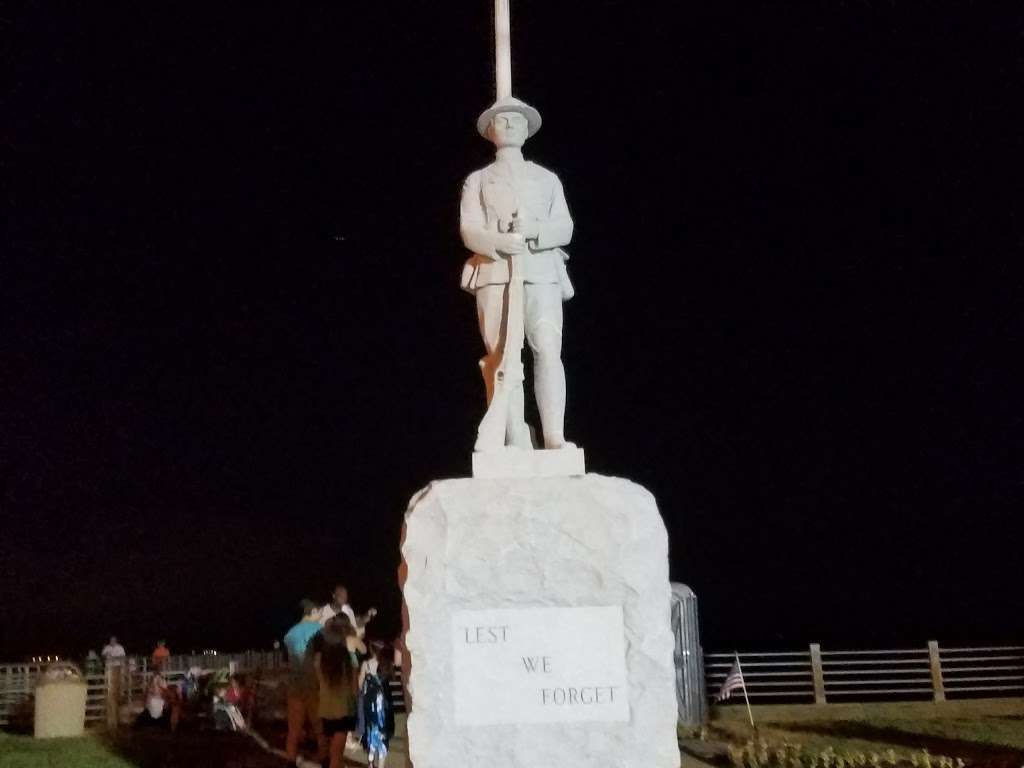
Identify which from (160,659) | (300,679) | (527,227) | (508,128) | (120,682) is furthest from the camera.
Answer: (160,659)

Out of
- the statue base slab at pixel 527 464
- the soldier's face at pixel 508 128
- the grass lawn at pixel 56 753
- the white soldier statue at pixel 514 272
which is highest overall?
the soldier's face at pixel 508 128

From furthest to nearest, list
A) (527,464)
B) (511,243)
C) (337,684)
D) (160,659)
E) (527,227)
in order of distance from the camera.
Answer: (160,659)
(337,684)
(527,227)
(511,243)
(527,464)

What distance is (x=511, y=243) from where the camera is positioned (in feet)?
18.9

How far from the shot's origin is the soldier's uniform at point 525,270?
5.95 metres

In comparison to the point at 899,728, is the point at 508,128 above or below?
above

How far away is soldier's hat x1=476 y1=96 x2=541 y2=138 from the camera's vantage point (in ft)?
19.9

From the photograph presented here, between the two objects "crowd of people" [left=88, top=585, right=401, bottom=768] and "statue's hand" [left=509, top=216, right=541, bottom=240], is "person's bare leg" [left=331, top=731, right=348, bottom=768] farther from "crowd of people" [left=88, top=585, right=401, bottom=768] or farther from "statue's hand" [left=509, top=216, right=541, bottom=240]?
"statue's hand" [left=509, top=216, right=541, bottom=240]

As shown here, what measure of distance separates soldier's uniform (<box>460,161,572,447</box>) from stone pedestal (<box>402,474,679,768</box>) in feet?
2.86

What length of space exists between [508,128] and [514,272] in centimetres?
97

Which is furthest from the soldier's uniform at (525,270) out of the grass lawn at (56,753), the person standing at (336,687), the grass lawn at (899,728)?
the grass lawn at (56,753)

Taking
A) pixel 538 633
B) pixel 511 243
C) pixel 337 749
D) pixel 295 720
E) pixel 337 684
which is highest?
pixel 511 243

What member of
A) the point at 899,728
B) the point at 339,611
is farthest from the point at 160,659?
the point at 899,728

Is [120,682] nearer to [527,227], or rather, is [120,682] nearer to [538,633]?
[538,633]

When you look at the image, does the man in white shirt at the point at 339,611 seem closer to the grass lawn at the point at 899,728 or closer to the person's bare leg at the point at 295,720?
the person's bare leg at the point at 295,720
